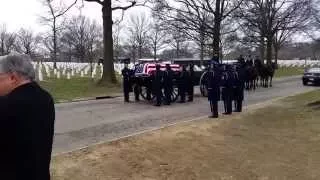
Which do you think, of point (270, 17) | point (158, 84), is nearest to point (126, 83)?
point (158, 84)

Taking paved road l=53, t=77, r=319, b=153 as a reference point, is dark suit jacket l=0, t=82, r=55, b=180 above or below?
above

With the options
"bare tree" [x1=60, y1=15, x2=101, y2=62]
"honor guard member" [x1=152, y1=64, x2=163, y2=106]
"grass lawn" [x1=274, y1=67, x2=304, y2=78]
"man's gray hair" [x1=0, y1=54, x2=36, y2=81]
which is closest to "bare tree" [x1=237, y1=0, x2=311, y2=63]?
"grass lawn" [x1=274, y1=67, x2=304, y2=78]

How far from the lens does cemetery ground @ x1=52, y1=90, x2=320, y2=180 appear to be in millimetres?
8516

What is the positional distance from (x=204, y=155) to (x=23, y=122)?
672 centimetres

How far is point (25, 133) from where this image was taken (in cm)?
322

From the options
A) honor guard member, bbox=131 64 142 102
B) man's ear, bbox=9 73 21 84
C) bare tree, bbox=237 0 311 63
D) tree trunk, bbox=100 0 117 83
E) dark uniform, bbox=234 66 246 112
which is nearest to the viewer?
man's ear, bbox=9 73 21 84

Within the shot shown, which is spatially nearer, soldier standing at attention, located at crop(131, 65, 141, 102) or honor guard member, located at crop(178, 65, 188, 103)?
honor guard member, located at crop(178, 65, 188, 103)

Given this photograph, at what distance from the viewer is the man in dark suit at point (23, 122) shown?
318 cm

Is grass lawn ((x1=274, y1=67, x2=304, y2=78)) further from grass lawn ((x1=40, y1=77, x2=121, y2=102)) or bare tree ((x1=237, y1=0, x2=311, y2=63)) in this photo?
grass lawn ((x1=40, y1=77, x2=121, y2=102))

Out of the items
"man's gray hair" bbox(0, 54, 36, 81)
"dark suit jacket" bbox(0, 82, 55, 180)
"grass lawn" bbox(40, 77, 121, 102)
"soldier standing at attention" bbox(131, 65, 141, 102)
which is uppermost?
"man's gray hair" bbox(0, 54, 36, 81)

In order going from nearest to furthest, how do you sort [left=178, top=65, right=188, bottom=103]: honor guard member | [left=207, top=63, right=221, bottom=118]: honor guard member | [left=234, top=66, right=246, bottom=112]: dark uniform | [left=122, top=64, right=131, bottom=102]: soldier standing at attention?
[left=207, top=63, right=221, bottom=118]: honor guard member
[left=234, top=66, right=246, bottom=112]: dark uniform
[left=178, top=65, right=188, bottom=103]: honor guard member
[left=122, top=64, right=131, bottom=102]: soldier standing at attention

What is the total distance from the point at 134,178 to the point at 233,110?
9.81m

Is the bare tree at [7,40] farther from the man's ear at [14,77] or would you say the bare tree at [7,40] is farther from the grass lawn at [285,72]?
the man's ear at [14,77]

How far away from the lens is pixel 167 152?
31.9ft
